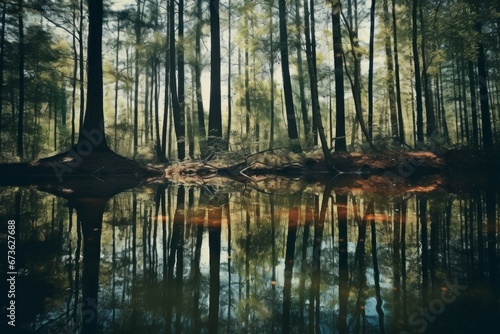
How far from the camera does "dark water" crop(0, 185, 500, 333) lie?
7.23 feet

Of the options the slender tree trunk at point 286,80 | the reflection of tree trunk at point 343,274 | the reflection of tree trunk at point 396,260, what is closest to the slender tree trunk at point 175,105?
the slender tree trunk at point 286,80

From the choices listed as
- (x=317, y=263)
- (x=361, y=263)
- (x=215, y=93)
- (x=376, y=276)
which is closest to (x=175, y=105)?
(x=215, y=93)

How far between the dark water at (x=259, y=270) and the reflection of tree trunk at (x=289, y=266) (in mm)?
14

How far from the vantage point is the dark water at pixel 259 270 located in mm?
2205

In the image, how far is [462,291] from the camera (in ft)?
8.32

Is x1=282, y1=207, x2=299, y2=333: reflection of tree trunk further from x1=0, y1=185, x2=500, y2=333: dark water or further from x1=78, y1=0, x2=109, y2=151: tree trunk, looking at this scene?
x1=78, y1=0, x2=109, y2=151: tree trunk

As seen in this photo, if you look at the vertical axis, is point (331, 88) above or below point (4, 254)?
above

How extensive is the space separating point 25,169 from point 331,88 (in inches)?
1011

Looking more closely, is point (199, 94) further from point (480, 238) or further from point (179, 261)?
point (480, 238)

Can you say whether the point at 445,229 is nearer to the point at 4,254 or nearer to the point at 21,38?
the point at 4,254

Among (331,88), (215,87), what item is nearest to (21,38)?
(215,87)

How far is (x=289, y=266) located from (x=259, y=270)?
0.33m

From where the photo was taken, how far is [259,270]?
10.4 ft

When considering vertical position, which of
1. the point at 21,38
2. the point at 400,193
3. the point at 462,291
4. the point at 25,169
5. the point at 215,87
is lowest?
the point at 462,291
